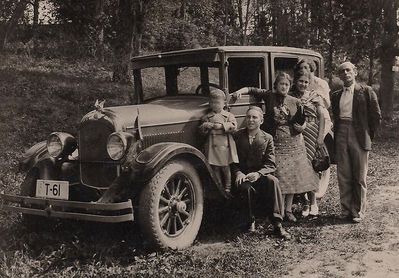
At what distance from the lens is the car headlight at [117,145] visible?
4871 millimetres

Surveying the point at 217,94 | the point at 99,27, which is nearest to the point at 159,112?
the point at 217,94

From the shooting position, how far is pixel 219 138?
5453mm

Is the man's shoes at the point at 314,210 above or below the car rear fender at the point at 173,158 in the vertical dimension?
below

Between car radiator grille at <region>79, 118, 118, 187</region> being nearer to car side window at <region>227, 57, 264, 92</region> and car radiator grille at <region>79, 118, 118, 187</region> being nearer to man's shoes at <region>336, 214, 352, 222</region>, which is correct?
car side window at <region>227, 57, 264, 92</region>

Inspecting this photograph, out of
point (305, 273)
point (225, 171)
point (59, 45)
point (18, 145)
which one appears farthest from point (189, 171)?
point (59, 45)

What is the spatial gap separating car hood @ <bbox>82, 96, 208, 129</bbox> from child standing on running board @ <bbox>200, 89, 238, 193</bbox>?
0.67ft

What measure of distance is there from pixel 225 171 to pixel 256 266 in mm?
1307

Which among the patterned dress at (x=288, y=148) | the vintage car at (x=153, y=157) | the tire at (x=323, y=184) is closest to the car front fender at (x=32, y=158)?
the vintage car at (x=153, y=157)

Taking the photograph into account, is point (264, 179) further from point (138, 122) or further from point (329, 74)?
point (329, 74)

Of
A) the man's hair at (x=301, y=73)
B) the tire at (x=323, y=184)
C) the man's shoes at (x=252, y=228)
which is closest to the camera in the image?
the man's shoes at (x=252, y=228)

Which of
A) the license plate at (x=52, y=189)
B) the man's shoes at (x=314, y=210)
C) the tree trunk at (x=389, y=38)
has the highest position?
the tree trunk at (x=389, y=38)

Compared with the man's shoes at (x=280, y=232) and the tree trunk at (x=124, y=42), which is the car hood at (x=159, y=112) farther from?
the tree trunk at (x=124, y=42)

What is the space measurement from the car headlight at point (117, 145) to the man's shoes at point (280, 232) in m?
1.84

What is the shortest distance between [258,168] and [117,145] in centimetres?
162
